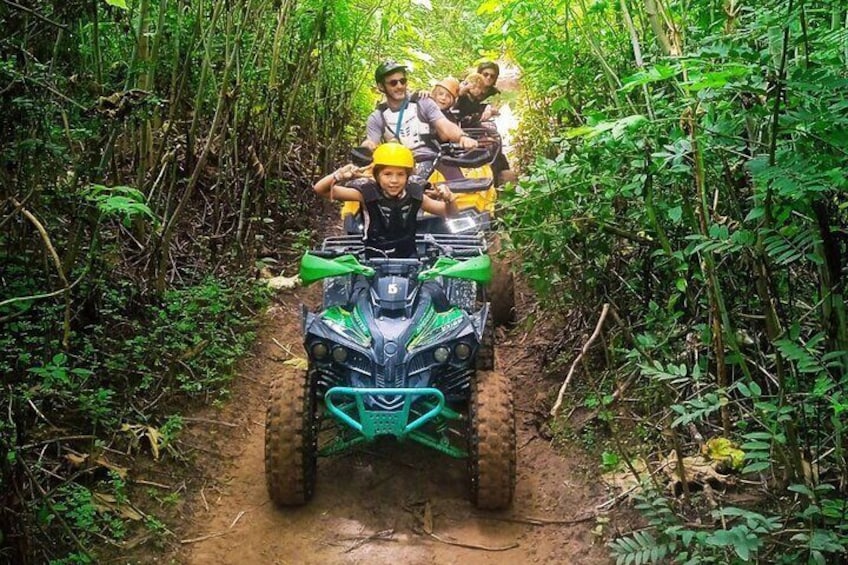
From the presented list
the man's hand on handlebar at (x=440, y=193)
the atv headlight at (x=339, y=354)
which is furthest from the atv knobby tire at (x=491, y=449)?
the man's hand on handlebar at (x=440, y=193)

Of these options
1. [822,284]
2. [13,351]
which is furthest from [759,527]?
[13,351]

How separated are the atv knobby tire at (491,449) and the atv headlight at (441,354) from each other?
261 mm

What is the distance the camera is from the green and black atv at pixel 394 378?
14.2ft

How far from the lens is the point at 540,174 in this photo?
4367mm

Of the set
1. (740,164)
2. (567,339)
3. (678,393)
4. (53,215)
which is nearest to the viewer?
(740,164)

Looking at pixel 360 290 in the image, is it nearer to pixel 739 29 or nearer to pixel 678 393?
pixel 678 393

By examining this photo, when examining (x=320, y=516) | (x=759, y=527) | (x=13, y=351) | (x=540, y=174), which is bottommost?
(x=320, y=516)

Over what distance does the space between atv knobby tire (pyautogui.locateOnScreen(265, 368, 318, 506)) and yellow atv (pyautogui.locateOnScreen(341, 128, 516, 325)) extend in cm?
208

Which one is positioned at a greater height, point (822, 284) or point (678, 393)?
point (822, 284)

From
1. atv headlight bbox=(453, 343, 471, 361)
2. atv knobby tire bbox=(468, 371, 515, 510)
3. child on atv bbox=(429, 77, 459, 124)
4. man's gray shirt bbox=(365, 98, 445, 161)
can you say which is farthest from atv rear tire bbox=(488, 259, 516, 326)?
child on atv bbox=(429, 77, 459, 124)

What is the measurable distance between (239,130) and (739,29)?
16.6ft

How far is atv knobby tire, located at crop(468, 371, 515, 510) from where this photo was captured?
4273 mm

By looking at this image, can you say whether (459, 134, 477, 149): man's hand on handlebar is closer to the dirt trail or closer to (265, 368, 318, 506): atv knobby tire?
the dirt trail

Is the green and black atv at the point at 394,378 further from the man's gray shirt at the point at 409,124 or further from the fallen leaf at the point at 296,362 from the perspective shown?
the man's gray shirt at the point at 409,124
